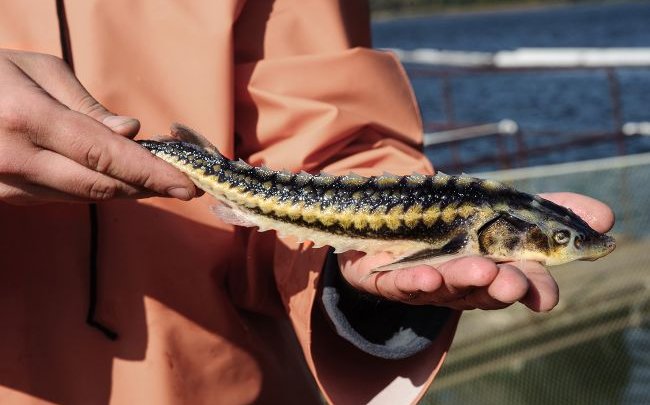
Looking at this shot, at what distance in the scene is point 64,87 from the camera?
1746 millimetres

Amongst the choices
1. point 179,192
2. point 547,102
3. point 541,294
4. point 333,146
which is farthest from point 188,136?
point 547,102

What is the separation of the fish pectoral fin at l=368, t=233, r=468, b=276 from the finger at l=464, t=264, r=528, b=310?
6.9 inches

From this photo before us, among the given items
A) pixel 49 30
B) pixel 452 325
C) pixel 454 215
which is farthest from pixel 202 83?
pixel 452 325

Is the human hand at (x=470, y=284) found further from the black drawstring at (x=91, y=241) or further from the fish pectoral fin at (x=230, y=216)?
the black drawstring at (x=91, y=241)

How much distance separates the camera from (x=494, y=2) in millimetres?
87750

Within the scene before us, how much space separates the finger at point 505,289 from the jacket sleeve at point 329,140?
38cm

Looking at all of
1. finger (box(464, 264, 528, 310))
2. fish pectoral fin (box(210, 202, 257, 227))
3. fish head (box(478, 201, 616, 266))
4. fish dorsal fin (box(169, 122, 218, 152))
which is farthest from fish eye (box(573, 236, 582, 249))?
fish dorsal fin (box(169, 122, 218, 152))

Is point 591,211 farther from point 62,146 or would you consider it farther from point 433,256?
point 62,146

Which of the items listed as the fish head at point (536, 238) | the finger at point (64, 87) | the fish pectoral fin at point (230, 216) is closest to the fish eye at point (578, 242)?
the fish head at point (536, 238)

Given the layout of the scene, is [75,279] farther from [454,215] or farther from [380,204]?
[454,215]

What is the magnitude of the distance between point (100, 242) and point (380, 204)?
1.94 ft

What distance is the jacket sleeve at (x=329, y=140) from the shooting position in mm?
2008

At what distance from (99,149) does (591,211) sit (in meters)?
1.05

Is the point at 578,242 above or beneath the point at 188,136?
beneath
